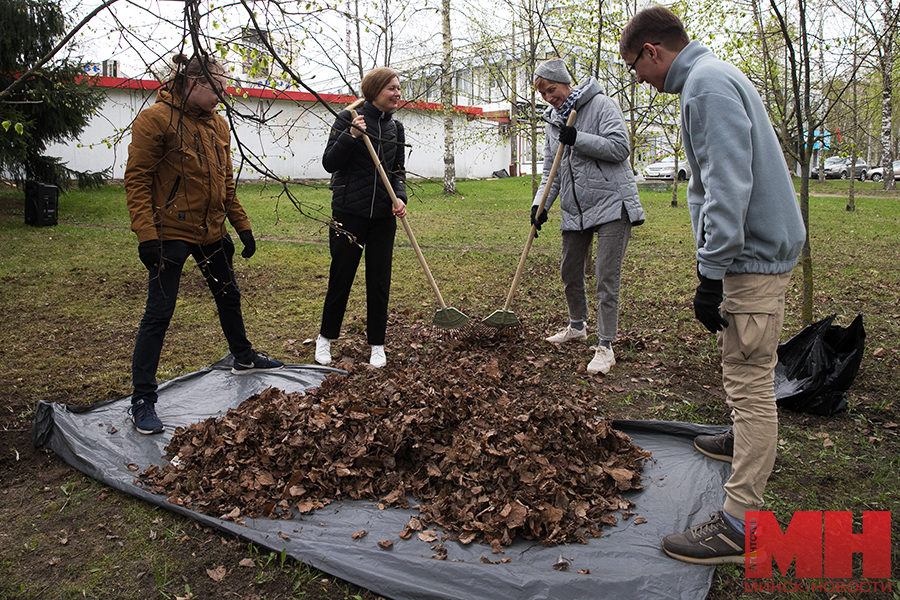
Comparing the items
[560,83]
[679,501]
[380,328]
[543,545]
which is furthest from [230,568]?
[560,83]

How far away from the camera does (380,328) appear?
460cm

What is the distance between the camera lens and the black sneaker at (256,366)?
14.1 ft

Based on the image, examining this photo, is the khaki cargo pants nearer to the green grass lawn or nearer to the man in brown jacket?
the green grass lawn

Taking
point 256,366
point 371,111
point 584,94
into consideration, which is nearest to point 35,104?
point 256,366

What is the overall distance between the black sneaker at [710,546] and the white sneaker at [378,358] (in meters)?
2.51

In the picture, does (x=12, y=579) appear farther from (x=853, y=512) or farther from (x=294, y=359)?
(x=853, y=512)

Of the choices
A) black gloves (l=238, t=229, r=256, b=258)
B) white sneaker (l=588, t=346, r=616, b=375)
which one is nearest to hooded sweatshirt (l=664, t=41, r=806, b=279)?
white sneaker (l=588, t=346, r=616, b=375)

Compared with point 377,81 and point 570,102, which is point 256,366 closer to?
point 377,81

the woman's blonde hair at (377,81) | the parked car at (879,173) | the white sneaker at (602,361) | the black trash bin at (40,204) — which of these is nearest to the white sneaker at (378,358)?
the white sneaker at (602,361)

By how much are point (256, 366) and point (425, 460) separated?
1.87 meters

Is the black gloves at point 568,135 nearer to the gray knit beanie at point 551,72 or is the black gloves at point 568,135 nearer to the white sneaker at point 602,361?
the gray knit beanie at point 551,72

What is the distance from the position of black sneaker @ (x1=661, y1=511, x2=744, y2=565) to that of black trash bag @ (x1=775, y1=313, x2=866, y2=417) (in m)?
1.50

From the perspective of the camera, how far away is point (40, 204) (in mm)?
11844

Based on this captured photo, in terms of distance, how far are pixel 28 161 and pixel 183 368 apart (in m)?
11.9
